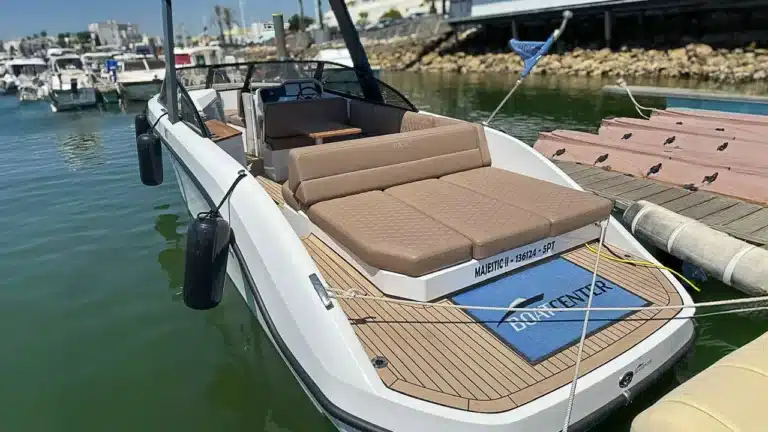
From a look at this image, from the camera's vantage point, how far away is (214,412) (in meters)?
3.64

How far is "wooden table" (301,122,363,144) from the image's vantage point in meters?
5.86

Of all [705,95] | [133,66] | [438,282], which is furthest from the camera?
[133,66]

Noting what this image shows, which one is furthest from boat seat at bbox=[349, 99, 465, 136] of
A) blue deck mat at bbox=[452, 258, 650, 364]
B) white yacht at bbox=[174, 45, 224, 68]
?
white yacht at bbox=[174, 45, 224, 68]

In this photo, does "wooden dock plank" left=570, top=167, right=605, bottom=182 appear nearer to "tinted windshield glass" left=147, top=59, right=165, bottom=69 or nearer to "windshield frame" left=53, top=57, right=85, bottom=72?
"tinted windshield glass" left=147, top=59, right=165, bottom=69

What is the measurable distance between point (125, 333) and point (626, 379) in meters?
4.15

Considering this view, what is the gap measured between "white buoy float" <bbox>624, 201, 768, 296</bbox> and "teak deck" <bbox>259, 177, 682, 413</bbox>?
Answer: 3.82 feet

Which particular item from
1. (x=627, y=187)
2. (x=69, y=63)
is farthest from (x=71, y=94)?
(x=627, y=187)

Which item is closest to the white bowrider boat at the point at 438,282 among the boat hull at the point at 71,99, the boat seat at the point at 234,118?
the boat seat at the point at 234,118

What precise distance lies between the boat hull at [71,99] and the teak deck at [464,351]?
22.8 metres

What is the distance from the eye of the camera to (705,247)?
459 centimetres

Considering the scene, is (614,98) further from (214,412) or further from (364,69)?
(214,412)

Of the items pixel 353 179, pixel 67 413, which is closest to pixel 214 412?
pixel 67 413

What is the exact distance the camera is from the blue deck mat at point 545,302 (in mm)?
2994

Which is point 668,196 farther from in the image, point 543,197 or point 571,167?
point 543,197
